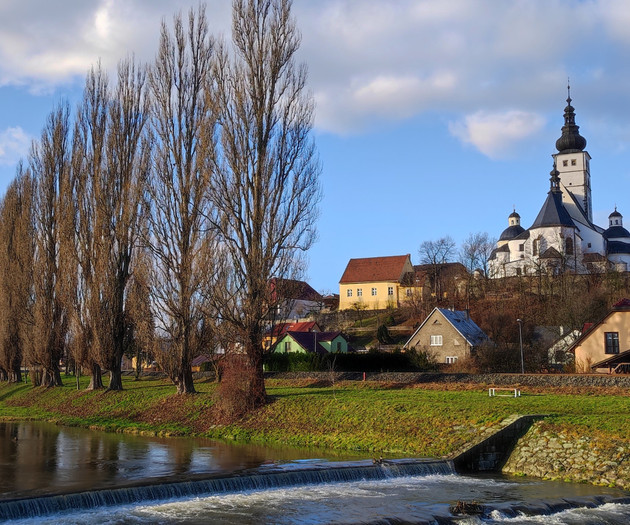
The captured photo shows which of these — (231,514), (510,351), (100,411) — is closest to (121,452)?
(231,514)

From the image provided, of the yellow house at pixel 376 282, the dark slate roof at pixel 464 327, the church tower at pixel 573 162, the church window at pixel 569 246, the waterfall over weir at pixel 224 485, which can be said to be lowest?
the waterfall over weir at pixel 224 485

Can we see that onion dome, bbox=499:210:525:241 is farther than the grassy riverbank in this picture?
Yes

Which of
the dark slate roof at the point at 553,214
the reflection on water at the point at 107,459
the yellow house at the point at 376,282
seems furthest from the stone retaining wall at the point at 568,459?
the dark slate roof at the point at 553,214

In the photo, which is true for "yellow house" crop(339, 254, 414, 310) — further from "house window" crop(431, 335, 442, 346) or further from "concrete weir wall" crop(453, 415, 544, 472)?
"concrete weir wall" crop(453, 415, 544, 472)

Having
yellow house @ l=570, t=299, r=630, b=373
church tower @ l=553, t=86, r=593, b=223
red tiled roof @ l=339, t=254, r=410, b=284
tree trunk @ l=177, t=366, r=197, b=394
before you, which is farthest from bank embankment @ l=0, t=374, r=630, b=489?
church tower @ l=553, t=86, r=593, b=223

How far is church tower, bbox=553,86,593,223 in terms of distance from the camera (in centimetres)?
10381

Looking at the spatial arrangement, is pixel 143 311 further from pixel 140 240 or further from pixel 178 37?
pixel 178 37

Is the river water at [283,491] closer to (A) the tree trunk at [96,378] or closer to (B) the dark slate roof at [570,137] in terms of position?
(A) the tree trunk at [96,378]

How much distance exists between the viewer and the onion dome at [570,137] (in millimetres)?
105500

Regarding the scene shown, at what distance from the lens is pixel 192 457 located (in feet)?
64.7

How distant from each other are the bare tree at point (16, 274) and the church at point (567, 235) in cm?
5178

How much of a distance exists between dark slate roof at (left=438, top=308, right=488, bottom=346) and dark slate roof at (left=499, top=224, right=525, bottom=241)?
2129 inches

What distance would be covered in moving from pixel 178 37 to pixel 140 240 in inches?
384

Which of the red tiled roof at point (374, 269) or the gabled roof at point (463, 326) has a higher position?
the red tiled roof at point (374, 269)
